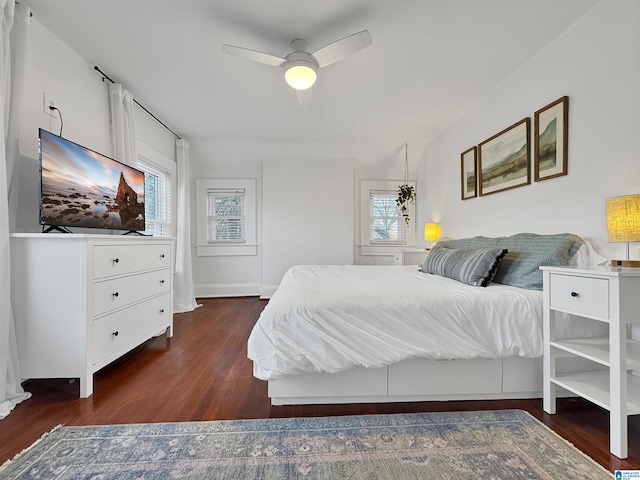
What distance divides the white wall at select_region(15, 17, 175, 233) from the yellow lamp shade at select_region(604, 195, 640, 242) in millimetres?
3544

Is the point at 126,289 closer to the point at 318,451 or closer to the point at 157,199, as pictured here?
the point at 318,451

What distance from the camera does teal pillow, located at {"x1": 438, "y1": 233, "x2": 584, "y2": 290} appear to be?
1.84 meters

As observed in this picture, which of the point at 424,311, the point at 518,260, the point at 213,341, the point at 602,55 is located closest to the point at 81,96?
the point at 213,341

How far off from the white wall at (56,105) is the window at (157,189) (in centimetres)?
67

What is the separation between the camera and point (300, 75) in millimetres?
2086

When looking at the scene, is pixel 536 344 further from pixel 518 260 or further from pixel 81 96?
pixel 81 96

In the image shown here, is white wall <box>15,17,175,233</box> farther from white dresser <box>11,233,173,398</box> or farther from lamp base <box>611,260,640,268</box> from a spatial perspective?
lamp base <box>611,260,640,268</box>

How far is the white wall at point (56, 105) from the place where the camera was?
190cm

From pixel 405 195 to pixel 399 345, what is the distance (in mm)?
3525

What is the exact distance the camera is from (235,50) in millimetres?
1907

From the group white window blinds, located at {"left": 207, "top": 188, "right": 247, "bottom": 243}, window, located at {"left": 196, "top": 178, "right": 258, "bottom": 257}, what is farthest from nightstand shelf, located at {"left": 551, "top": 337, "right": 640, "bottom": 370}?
white window blinds, located at {"left": 207, "top": 188, "right": 247, "bottom": 243}

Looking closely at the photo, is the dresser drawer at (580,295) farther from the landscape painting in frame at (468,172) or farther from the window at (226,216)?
the window at (226,216)

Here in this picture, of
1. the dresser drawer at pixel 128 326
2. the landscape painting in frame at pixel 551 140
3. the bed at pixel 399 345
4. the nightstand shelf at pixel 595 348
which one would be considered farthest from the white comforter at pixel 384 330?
the landscape painting in frame at pixel 551 140

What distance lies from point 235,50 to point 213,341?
240 cm
